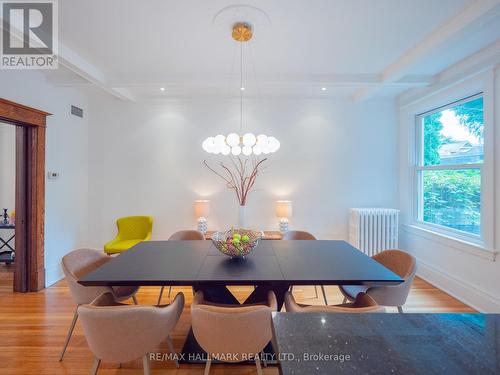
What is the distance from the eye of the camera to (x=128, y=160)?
14.0ft

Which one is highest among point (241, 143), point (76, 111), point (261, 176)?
point (76, 111)

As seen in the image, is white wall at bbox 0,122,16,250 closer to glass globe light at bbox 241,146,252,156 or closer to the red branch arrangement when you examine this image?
the red branch arrangement

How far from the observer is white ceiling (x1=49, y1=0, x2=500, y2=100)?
2.07 metres

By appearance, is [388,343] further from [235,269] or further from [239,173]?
[239,173]

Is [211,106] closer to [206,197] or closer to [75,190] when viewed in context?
[206,197]

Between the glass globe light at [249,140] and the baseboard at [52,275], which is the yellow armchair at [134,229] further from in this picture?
the glass globe light at [249,140]

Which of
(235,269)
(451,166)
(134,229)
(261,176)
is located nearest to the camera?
(235,269)

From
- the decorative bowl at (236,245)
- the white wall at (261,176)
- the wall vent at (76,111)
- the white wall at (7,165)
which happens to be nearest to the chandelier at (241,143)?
the decorative bowl at (236,245)

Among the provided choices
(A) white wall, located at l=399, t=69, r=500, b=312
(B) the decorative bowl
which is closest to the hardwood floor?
(A) white wall, located at l=399, t=69, r=500, b=312

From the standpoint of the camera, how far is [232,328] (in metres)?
1.37

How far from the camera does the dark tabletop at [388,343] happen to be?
2.30 ft

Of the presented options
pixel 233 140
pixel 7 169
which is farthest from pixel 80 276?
pixel 7 169

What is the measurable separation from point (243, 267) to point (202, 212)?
2.18 meters

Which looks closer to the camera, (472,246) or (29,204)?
(472,246)
